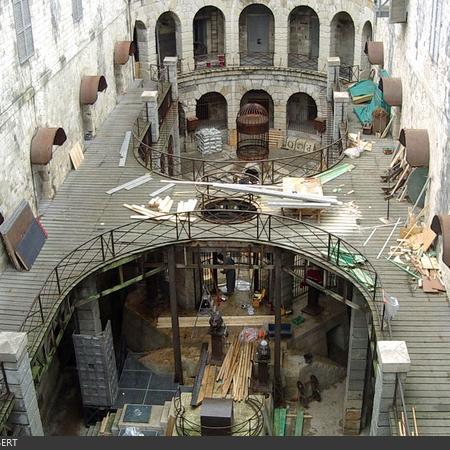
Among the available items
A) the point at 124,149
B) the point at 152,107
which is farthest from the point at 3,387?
the point at 152,107

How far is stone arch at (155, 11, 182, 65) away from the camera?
142 ft

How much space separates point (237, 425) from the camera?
2011 cm

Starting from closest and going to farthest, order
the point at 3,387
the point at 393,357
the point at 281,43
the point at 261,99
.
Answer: the point at 393,357 → the point at 3,387 → the point at 281,43 → the point at 261,99

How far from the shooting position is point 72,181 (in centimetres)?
2775

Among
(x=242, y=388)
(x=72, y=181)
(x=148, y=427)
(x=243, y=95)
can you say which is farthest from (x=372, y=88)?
(x=148, y=427)

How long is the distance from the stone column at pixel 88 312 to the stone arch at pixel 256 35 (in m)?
26.4

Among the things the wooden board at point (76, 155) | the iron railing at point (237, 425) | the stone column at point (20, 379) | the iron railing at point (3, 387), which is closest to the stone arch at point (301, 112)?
the wooden board at point (76, 155)

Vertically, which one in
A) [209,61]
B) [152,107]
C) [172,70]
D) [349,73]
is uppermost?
[172,70]

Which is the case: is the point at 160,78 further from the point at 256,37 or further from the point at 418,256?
the point at 418,256

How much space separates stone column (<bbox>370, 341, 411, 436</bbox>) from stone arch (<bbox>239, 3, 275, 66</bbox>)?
103 feet

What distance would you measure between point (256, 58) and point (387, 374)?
3274 cm

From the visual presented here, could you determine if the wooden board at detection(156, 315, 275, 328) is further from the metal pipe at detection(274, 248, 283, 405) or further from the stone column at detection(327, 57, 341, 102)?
the stone column at detection(327, 57, 341, 102)

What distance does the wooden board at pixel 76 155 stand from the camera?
28.6 m

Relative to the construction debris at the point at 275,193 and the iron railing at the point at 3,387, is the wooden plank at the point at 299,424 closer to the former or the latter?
the construction debris at the point at 275,193
